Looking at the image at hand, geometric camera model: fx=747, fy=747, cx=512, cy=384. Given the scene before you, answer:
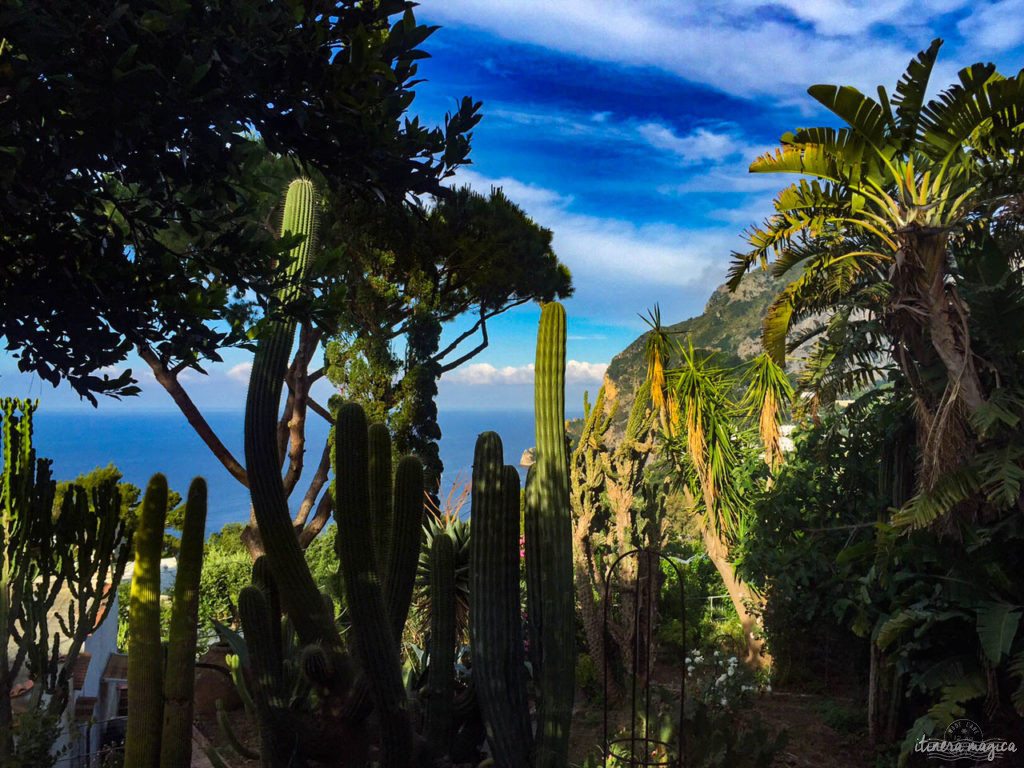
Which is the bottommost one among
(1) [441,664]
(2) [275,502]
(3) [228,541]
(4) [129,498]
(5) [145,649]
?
(1) [441,664]

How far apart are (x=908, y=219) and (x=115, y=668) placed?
920 cm

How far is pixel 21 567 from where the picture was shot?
564 cm

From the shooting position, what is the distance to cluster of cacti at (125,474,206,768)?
5184 millimetres

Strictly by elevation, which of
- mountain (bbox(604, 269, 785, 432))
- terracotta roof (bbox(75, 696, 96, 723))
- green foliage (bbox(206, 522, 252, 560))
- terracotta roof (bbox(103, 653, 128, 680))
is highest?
mountain (bbox(604, 269, 785, 432))

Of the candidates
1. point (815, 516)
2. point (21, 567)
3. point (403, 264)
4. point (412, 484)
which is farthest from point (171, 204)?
point (403, 264)

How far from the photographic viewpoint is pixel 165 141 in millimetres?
3363

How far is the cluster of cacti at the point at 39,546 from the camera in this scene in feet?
18.3

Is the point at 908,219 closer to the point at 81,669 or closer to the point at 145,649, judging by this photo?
the point at 145,649

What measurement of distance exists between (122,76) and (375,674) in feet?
12.7

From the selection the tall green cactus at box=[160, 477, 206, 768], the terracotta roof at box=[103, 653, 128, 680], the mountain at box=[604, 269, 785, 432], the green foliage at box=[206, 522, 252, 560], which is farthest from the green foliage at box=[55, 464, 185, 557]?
the mountain at box=[604, 269, 785, 432]

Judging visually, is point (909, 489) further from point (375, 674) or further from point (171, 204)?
point (171, 204)

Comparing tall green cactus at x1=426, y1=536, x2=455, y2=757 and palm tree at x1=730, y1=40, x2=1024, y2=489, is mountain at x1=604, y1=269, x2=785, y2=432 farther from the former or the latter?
tall green cactus at x1=426, y1=536, x2=455, y2=757

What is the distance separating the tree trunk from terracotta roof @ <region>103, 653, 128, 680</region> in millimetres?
7095

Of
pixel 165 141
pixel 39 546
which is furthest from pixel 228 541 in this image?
pixel 165 141
